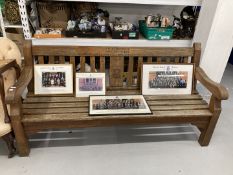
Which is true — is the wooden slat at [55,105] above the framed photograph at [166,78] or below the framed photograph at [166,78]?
below

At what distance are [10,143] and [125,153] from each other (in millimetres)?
853

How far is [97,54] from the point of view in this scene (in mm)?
1807

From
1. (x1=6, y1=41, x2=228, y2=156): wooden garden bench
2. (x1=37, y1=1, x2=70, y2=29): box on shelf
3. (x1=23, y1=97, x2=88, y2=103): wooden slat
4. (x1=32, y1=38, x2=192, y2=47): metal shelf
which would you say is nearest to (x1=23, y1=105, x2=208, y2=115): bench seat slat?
(x1=6, y1=41, x2=228, y2=156): wooden garden bench

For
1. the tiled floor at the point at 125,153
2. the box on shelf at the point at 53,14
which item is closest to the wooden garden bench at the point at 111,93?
the tiled floor at the point at 125,153

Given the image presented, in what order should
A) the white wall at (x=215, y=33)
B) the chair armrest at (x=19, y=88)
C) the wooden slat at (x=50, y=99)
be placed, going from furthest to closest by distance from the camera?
the white wall at (x=215, y=33) < the wooden slat at (x=50, y=99) < the chair armrest at (x=19, y=88)

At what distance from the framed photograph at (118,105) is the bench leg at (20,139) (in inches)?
19.1

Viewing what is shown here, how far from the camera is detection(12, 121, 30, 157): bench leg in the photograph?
1.47 metres

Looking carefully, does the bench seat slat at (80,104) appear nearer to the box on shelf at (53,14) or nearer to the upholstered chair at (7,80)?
the upholstered chair at (7,80)

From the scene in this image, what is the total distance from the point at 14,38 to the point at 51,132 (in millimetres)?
1180

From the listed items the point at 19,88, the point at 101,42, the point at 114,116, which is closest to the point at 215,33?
the point at 101,42

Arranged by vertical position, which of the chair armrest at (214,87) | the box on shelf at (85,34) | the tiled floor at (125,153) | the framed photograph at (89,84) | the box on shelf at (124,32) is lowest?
the tiled floor at (125,153)

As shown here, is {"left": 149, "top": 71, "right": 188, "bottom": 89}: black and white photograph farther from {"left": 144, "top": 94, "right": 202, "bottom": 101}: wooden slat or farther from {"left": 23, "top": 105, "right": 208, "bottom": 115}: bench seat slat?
{"left": 23, "top": 105, "right": 208, "bottom": 115}: bench seat slat

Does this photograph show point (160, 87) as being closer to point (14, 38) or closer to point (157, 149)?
point (157, 149)

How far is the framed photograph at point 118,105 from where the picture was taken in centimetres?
162
